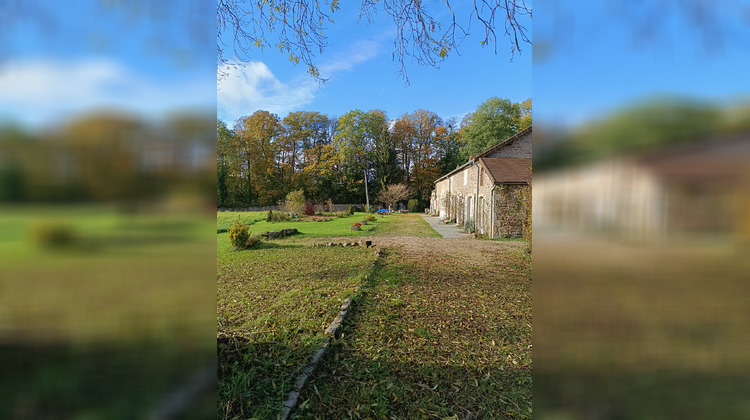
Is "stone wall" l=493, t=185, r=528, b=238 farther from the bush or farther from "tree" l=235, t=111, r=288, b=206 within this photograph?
"tree" l=235, t=111, r=288, b=206

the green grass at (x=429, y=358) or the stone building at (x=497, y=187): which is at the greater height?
the stone building at (x=497, y=187)

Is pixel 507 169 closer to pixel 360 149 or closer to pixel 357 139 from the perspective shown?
pixel 360 149

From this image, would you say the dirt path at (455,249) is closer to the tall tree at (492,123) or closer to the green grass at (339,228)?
the green grass at (339,228)

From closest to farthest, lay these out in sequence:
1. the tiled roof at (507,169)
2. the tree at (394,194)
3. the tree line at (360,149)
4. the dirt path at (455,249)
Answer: the dirt path at (455,249)
the tiled roof at (507,169)
the tree line at (360,149)
the tree at (394,194)

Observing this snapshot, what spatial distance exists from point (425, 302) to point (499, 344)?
1.67 meters

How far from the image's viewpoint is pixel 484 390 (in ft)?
9.29

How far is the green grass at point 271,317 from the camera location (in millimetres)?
2723
